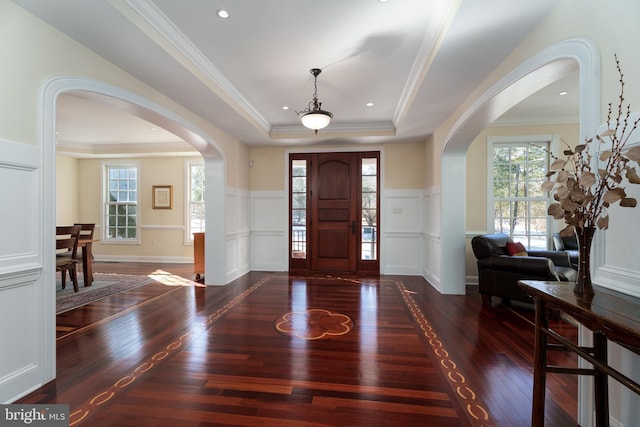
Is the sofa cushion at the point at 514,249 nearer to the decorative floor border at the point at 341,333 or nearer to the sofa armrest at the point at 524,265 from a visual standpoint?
the sofa armrest at the point at 524,265

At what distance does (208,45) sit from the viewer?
8.92 ft

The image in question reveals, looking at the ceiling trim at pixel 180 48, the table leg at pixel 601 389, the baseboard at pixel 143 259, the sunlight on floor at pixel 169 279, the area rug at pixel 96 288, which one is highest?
the ceiling trim at pixel 180 48

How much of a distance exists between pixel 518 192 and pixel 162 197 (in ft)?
25.5

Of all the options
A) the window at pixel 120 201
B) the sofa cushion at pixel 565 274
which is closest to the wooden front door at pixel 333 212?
the sofa cushion at pixel 565 274

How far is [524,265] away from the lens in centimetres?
346

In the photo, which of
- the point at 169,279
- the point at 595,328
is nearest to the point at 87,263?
the point at 169,279

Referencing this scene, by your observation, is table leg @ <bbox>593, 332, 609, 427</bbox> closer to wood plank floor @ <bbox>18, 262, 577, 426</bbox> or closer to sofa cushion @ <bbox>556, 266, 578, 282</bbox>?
wood plank floor @ <bbox>18, 262, 577, 426</bbox>

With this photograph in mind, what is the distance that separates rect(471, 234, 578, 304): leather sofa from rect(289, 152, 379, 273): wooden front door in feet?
7.16

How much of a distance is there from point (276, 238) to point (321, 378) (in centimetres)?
404

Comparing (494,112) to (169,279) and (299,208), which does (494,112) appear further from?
(169,279)

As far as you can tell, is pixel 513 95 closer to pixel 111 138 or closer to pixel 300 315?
pixel 300 315

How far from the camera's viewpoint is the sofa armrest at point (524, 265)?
3354mm

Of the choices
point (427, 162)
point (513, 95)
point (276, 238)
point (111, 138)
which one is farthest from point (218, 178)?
point (513, 95)

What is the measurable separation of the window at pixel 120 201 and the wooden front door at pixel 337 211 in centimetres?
438
